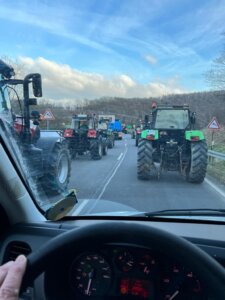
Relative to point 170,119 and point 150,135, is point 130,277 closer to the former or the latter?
point 150,135

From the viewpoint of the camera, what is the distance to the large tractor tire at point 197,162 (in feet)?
29.1

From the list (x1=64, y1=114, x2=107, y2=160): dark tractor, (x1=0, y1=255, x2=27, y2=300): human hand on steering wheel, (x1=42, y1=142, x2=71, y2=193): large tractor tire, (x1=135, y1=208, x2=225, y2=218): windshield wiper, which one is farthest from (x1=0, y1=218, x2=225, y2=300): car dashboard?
(x1=64, y1=114, x2=107, y2=160): dark tractor

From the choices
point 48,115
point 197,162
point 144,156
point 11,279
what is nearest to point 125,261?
point 11,279

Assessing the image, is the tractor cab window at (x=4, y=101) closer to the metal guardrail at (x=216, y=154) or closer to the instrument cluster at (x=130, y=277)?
the instrument cluster at (x=130, y=277)

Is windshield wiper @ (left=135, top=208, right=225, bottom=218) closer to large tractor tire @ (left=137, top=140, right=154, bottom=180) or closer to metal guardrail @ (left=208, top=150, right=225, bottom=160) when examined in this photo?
metal guardrail @ (left=208, top=150, right=225, bottom=160)

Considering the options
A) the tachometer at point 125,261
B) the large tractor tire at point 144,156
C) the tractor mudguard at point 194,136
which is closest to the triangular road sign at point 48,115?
the tachometer at point 125,261

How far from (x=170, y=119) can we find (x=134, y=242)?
37.0ft

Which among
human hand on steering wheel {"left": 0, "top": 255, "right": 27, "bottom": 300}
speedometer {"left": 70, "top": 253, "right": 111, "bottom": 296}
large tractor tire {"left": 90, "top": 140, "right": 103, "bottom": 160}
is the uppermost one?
human hand on steering wheel {"left": 0, "top": 255, "right": 27, "bottom": 300}

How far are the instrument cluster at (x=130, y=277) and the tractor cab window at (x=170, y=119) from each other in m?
10.1

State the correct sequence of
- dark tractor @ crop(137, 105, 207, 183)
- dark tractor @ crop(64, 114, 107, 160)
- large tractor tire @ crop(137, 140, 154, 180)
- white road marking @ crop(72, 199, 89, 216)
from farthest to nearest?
dark tractor @ crop(64, 114, 107, 160)
dark tractor @ crop(137, 105, 207, 183)
large tractor tire @ crop(137, 140, 154, 180)
white road marking @ crop(72, 199, 89, 216)

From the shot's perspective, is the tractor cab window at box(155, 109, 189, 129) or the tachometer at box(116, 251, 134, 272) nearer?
the tachometer at box(116, 251, 134, 272)

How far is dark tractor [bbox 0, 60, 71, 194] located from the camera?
374 cm

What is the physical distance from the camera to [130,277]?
8.50 feet

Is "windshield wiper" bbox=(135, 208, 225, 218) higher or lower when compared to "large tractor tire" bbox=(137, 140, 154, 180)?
higher
